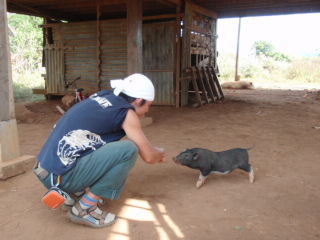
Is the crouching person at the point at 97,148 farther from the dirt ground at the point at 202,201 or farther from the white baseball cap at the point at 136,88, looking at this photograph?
the dirt ground at the point at 202,201

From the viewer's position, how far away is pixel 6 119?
3676 millimetres

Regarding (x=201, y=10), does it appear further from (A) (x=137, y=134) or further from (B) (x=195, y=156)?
(A) (x=137, y=134)

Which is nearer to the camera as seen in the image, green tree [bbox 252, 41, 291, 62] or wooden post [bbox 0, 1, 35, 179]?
wooden post [bbox 0, 1, 35, 179]

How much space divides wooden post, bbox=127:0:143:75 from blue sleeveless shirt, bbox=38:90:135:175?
14.0ft

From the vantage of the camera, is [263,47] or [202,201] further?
[263,47]

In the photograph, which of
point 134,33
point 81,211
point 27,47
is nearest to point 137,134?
point 81,211

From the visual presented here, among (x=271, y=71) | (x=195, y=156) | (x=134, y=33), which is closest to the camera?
(x=195, y=156)

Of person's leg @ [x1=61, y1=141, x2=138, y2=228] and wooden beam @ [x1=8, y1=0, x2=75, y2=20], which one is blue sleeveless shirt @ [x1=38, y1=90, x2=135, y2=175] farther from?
wooden beam @ [x1=8, y1=0, x2=75, y2=20]

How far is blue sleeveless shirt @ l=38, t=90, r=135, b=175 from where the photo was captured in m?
2.39

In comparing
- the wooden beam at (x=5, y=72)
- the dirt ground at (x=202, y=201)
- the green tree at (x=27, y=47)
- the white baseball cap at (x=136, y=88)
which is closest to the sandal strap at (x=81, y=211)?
the dirt ground at (x=202, y=201)

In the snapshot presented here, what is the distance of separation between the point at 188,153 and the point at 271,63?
899 inches

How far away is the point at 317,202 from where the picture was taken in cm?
298

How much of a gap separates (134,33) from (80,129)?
177 inches

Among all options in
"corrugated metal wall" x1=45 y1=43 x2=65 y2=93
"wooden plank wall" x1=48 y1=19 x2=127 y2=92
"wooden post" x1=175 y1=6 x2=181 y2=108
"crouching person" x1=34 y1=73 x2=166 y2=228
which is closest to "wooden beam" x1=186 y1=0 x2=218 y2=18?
"wooden post" x1=175 y1=6 x2=181 y2=108
